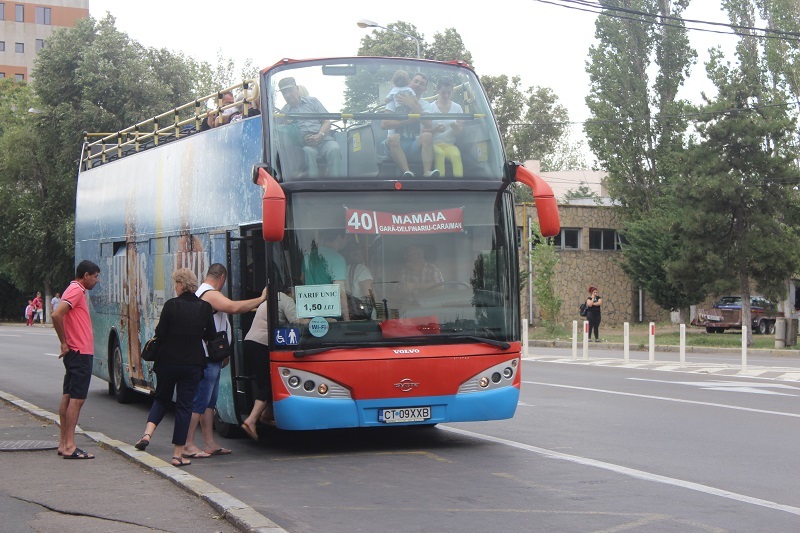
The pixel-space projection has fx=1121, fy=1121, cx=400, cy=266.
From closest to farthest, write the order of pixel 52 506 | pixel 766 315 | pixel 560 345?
pixel 52 506 → pixel 560 345 → pixel 766 315

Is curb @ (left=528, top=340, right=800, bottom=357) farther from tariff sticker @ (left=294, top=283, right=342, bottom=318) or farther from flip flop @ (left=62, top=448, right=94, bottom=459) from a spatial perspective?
flip flop @ (left=62, top=448, right=94, bottom=459)

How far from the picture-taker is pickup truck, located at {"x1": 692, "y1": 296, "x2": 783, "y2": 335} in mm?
44312

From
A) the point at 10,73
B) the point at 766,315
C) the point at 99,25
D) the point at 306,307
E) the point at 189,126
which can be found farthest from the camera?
the point at 10,73

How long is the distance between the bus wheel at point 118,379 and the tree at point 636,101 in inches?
1536

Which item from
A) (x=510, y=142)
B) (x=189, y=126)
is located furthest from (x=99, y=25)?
(x=189, y=126)

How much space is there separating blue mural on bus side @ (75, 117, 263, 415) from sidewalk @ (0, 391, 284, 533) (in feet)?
6.20

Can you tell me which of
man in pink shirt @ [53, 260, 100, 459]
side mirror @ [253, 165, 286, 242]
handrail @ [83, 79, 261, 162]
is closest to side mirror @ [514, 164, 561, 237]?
side mirror @ [253, 165, 286, 242]

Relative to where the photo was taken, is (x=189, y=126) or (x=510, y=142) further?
(x=510, y=142)

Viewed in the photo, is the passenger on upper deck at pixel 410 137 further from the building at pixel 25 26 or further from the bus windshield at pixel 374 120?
the building at pixel 25 26

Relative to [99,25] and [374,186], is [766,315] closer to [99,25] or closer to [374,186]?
[99,25]

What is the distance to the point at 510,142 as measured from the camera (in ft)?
254

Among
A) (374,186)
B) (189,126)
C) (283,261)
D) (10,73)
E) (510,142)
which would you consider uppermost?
(10,73)

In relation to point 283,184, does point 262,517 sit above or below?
below

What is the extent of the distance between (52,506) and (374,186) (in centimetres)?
407
